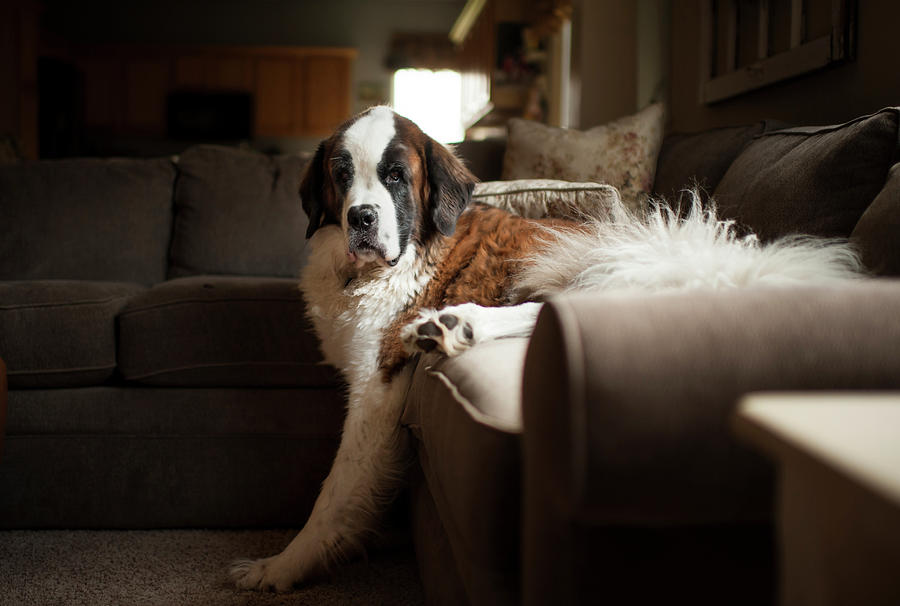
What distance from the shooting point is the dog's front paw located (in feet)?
4.96

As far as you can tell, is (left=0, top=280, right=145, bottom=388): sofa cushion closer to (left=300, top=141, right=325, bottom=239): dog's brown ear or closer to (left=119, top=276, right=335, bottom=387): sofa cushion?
(left=119, top=276, right=335, bottom=387): sofa cushion

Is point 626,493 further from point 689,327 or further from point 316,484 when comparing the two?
point 316,484

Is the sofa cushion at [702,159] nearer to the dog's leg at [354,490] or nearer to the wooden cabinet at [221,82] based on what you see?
the dog's leg at [354,490]

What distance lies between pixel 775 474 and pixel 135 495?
65.1 inches

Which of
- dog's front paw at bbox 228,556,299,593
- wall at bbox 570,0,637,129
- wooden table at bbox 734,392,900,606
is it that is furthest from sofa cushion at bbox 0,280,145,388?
wall at bbox 570,0,637,129

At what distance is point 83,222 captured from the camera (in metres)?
2.49

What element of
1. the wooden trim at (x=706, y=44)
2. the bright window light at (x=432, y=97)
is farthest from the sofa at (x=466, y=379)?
the bright window light at (x=432, y=97)

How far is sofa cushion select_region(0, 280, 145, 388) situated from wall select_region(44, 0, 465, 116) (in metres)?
7.93

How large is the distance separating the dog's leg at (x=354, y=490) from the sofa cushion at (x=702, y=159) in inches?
32.8

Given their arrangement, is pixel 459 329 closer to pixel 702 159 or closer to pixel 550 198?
pixel 550 198

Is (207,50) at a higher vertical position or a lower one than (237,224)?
higher

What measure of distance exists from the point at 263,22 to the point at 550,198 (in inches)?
333

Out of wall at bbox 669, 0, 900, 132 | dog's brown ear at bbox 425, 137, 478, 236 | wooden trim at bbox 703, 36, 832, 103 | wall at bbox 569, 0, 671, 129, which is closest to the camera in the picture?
dog's brown ear at bbox 425, 137, 478, 236

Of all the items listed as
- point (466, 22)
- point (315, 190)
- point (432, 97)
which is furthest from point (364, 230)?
point (432, 97)
